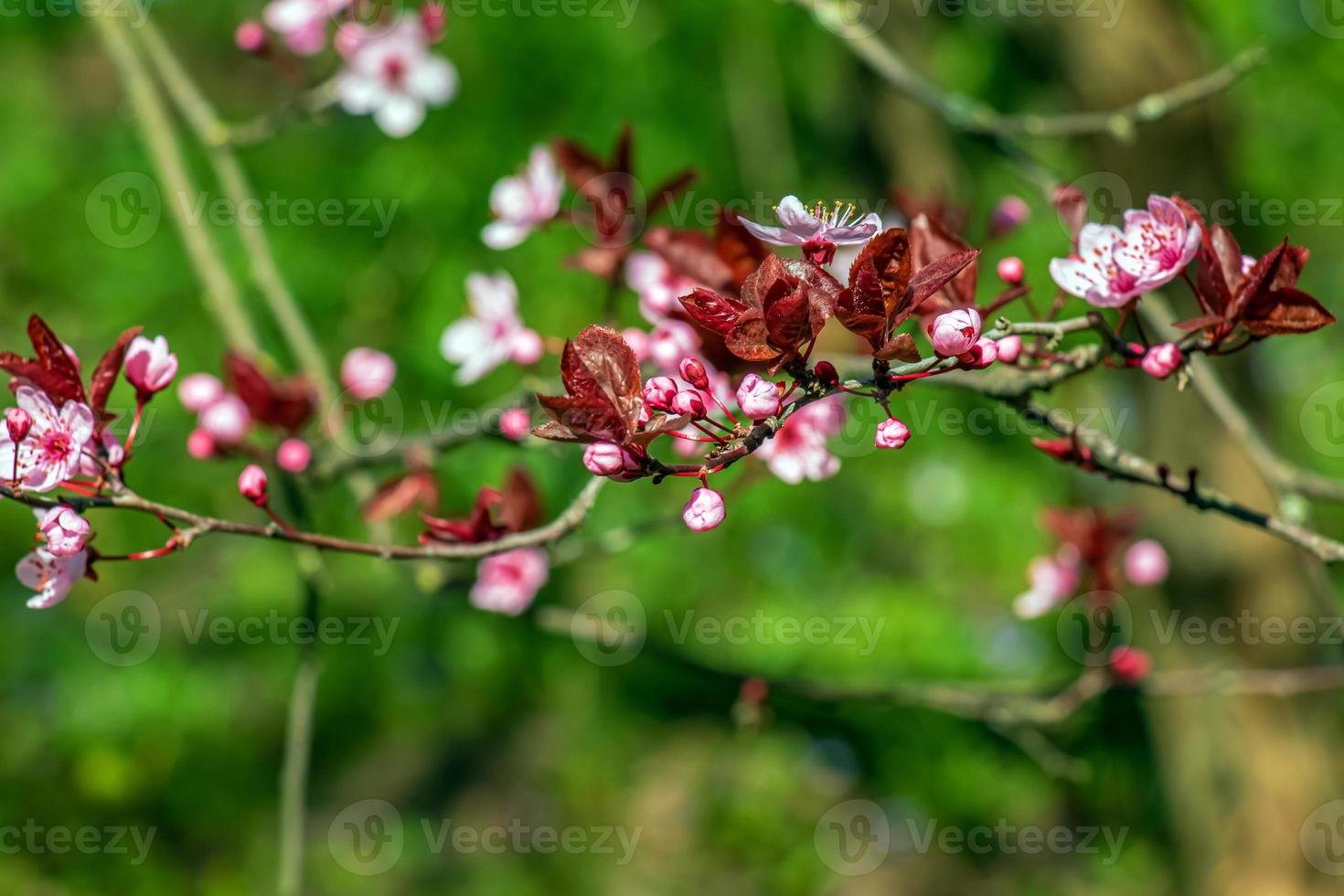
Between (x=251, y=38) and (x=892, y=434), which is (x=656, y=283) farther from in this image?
(x=251, y=38)

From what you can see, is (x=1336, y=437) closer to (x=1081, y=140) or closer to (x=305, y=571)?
(x=1081, y=140)

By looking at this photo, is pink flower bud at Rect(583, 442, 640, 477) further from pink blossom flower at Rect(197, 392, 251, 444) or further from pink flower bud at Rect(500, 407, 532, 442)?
pink blossom flower at Rect(197, 392, 251, 444)

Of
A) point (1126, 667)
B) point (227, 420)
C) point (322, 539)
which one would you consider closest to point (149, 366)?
point (322, 539)

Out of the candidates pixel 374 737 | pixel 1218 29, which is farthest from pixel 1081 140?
pixel 374 737

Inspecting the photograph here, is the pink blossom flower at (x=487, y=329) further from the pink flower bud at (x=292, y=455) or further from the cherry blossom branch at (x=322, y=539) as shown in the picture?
the cherry blossom branch at (x=322, y=539)

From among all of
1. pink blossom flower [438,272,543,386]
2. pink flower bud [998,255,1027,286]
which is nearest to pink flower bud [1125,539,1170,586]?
pink flower bud [998,255,1027,286]
